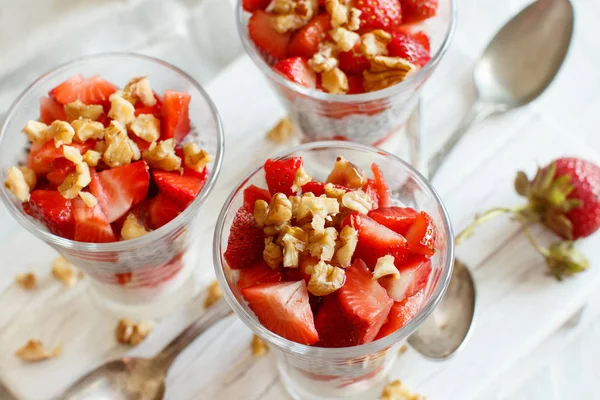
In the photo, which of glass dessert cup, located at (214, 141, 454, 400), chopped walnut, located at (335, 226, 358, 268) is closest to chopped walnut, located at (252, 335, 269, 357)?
glass dessert cup, located at (214, 141, 454, 400)

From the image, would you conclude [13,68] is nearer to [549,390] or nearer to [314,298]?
[314,298]

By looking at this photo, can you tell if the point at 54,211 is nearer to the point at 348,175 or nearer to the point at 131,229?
the point at 131,229

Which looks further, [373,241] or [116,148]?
[116,148]

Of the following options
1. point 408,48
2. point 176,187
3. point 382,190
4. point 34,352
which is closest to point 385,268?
point 382,190

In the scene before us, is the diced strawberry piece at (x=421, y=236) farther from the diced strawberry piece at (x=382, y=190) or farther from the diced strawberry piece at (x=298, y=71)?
the diced strawberry piece at (x=298, y=71)

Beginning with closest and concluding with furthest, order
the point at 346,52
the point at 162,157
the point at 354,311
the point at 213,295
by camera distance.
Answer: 1. the point at 354,311
2. the point at 162,157
3. the point at 346,52
4. the point at 213,295

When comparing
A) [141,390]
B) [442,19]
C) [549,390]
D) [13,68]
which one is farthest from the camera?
[13,68]

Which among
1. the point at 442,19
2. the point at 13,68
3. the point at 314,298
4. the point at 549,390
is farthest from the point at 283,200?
the point at 13,68
